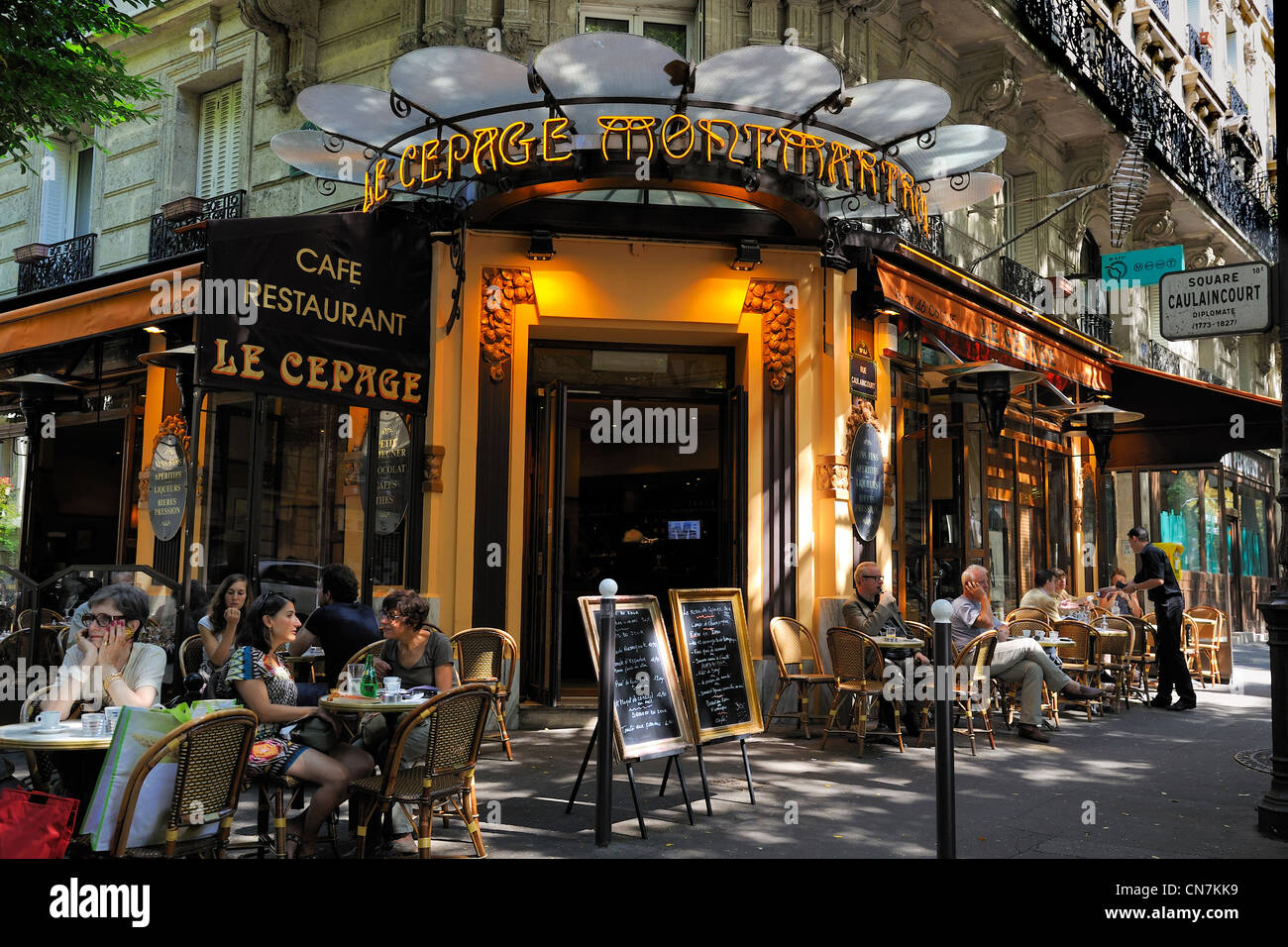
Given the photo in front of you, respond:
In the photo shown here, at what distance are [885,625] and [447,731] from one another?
17.0ft

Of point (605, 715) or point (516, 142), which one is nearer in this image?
point (605, 715)

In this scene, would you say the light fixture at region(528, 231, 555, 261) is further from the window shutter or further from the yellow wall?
the window shutter

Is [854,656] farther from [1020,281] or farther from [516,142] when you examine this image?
[1020,281]

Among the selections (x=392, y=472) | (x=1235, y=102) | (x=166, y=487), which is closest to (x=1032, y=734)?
(x=392, y=472)

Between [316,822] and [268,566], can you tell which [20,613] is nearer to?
[268,566]

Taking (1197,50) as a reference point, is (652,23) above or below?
below

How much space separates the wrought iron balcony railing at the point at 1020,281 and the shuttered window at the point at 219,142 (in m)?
10.1

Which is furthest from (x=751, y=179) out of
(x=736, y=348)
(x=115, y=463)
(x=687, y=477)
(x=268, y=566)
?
(x=115, y=463)

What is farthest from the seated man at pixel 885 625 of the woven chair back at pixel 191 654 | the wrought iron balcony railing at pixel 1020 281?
the wrought iron balcony railing at pixel 1020 281

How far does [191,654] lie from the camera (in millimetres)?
7633

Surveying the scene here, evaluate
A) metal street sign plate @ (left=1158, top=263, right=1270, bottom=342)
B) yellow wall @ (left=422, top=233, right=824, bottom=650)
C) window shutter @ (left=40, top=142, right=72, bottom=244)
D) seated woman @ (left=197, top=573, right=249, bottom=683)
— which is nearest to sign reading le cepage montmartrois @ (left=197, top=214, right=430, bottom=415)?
yellow wall @ (left=422, top=233, right=824, bottom=650)

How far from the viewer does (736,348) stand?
1073cm

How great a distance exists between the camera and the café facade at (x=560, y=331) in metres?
8.51

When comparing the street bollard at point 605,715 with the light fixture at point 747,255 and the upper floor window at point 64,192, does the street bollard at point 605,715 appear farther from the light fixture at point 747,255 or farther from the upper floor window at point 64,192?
the upper floor window at point 64,192
